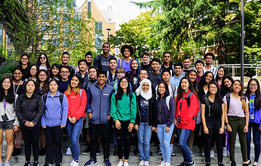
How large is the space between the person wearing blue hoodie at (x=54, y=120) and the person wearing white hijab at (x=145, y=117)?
1744 mm

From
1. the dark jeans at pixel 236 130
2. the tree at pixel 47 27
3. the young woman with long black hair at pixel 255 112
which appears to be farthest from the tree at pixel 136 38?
the dark jeans at pixel 236 130

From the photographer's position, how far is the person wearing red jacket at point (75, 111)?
218 inches

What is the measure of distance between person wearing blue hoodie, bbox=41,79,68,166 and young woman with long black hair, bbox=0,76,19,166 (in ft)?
2.57

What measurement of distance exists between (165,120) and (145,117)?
47 cm

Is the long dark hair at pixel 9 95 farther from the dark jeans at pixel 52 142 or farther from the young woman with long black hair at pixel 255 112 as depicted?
the young woman with long black hair at pixel 255 112

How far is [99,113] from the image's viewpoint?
5.61 metres

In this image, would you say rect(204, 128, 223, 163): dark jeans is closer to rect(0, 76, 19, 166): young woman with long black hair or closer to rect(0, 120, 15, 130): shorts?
rect(0, 76, 19, 166): young woman with long black hair

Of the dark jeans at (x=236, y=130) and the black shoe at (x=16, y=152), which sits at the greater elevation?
the dark jeans at (x=236, y=130)

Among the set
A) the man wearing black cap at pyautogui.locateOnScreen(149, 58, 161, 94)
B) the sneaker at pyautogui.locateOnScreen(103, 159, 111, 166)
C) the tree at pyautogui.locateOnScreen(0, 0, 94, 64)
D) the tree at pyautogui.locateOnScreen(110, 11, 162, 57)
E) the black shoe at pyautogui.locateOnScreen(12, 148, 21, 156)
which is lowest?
the sneaker at pyautogui.locateOnScreen(103, 159, 111, 166)

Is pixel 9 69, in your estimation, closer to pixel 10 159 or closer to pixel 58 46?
pixel 58 46

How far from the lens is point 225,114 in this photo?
5680mm

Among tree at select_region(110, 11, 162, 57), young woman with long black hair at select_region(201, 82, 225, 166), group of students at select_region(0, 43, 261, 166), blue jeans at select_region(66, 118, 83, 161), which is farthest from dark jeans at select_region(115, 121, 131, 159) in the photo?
tree at select_region(110, 11, 162, 57)

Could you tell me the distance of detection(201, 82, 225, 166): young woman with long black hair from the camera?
18.3 ft

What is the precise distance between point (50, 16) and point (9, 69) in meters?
4.16
